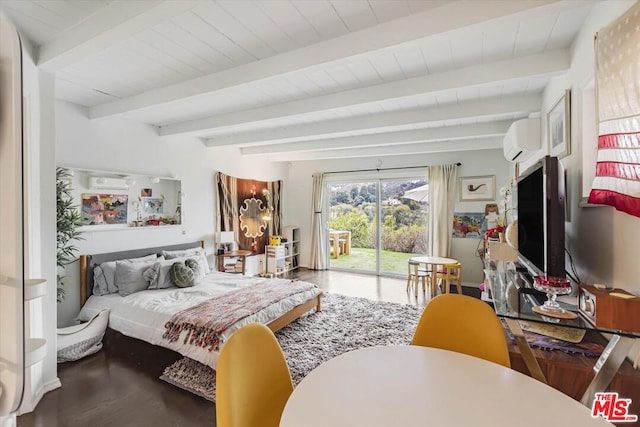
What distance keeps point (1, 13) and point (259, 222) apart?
458 cm

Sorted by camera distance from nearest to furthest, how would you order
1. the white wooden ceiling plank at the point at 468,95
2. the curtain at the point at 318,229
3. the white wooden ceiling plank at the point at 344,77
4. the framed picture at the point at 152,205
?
the white wooden ceiling plank at the point at 344,77 < the white wooden ceiling plank at the point at 468,95 < the framed picture at the point at 152,205 < the curtain at the point at 318,229

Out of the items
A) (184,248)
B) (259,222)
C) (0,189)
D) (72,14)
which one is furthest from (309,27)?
A: (259,222)

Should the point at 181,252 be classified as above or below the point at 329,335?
above

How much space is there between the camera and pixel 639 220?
1.26 metres

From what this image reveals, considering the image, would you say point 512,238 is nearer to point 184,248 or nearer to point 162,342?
point 162,342

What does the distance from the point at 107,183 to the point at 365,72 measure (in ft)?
10.5

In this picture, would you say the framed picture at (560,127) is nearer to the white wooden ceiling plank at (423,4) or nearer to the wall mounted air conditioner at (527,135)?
the wall mounted air conditioner at (527,135)

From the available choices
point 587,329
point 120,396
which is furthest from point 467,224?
point 120,396

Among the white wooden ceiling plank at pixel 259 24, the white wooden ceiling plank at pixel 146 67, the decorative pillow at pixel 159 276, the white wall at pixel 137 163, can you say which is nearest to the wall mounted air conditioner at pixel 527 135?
the white wooden ceiling plank at pixel 259 24

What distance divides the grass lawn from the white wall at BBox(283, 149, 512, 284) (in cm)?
83

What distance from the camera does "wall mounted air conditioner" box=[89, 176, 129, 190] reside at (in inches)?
133

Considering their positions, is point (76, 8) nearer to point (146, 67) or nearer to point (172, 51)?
point (172, 51)

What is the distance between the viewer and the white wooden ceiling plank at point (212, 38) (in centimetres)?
175

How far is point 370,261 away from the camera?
6.20 meters
